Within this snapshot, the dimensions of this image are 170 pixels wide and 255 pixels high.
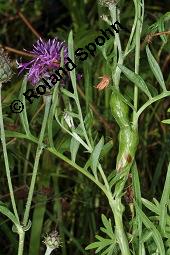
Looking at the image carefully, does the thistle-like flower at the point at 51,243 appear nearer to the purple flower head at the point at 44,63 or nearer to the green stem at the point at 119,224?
the green stem at the point at 119,224

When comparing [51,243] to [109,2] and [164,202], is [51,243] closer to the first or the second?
[164,202]

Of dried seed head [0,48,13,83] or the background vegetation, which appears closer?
dried seed head [0,48,13,83]

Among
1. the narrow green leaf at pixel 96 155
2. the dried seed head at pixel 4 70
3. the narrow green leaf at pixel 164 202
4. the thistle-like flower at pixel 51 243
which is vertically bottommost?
the thistle-like flower at pixel 51 243

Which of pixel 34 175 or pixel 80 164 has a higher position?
pixel 80 164

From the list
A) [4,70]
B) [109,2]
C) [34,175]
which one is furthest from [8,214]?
[109,2]

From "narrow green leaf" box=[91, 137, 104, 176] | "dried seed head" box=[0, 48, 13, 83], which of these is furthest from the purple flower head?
"narrow green leaf" box=[91, 137, 104, 176]

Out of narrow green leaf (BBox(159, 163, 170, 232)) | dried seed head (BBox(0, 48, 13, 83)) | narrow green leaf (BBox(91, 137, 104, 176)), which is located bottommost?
narrow green leaf (BBox(159, 163, 170, 232))

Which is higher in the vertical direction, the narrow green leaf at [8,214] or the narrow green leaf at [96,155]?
the narrow green leaf at [96,155]

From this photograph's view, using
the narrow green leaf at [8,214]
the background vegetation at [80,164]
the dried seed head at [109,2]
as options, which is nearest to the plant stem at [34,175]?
the narrow green leaf at [8,214]

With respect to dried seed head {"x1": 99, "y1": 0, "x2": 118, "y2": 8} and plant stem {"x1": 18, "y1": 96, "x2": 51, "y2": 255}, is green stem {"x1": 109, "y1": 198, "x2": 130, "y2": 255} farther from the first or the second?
dried seed head {"x1": 99, "y1": 0, "x2": 118, "y2": 8}

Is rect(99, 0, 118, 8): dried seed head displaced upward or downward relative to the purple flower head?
upward

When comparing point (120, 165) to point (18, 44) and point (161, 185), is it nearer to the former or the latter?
point (161, 185)

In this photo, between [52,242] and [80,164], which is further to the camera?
[80,164]
